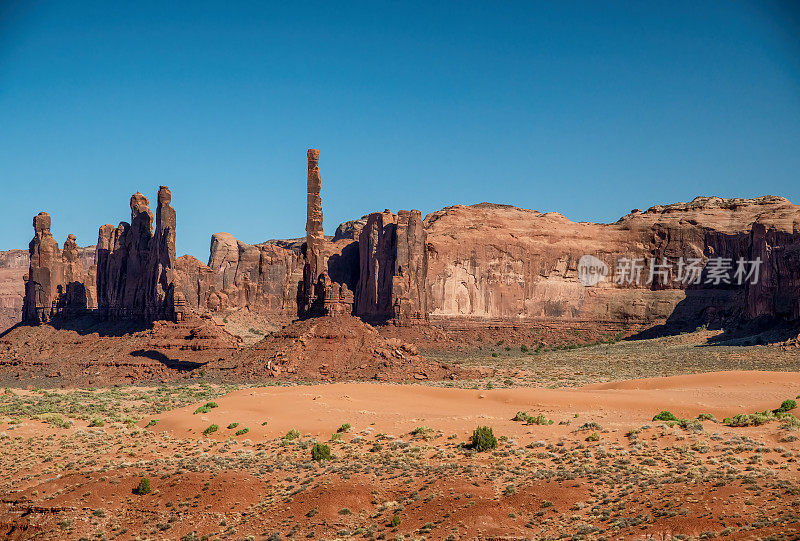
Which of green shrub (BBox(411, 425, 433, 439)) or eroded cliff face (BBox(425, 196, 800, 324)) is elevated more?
eroded cliff face (BBox(425, 196, 800, 324))

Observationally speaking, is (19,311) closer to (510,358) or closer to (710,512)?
(510,358)

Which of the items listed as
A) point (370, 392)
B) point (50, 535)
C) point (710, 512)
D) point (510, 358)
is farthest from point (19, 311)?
point (710, 512)

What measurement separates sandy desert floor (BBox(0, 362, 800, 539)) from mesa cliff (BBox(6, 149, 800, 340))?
3948 cm

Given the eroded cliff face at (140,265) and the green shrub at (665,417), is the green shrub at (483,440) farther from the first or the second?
the eroded cliff face at (140,265)

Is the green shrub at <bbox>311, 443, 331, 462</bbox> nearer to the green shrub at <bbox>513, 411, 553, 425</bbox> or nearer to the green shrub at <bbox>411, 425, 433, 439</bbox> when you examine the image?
the green shrub at <bbox>411, 425, 433, 439</bbox>

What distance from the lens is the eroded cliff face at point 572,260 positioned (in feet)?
327

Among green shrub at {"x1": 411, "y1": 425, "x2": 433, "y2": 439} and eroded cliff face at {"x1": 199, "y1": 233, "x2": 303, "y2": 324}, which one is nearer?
green shrub at {"x1": 411, "y1": 425, "x2": 433, "y2": 439}

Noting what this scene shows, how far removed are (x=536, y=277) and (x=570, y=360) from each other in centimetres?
3468

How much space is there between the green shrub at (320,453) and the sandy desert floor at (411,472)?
0.24 m

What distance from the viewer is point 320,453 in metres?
25.7

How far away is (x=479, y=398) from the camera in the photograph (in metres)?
36.6

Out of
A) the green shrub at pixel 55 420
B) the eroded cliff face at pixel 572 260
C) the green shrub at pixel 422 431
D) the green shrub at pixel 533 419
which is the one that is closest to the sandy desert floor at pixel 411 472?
the green shrub at pixel 422 431

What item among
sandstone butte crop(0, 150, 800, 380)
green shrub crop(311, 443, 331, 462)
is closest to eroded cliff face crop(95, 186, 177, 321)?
sandstone butte crop(0, 150, 800, 380)

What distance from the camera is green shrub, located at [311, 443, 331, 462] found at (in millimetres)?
25594
